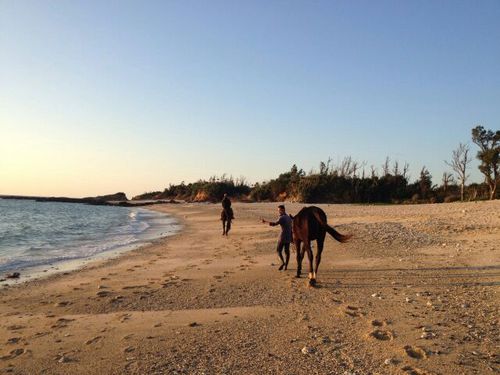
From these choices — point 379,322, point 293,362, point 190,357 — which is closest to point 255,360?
point 293,362

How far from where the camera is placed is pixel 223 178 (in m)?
85.0

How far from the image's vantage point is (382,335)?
5590mm

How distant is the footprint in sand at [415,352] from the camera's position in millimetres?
4891

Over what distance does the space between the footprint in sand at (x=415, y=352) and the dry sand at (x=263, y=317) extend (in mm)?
12

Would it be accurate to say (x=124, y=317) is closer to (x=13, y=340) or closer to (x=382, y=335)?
(x=13, y=340)

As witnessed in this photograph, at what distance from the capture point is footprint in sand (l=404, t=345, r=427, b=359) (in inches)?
193

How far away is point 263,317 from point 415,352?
7.78ft

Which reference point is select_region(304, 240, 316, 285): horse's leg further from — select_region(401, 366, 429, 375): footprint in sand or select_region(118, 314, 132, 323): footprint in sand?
select_region(401, 366, 429, 375): footprint in sand

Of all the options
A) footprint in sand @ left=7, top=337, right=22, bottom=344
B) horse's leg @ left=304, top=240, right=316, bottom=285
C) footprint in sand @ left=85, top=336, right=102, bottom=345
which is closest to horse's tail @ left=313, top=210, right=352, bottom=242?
horse's leg @ left=304, top=240, right=316, bottom=285

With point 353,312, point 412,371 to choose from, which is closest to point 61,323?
point 353,312

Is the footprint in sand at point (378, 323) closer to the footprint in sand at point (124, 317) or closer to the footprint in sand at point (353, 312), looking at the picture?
the footprint in sand at point (353, 312)

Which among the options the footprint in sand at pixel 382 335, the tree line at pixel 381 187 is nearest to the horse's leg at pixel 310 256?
the footprint in sand at pixel 382 335

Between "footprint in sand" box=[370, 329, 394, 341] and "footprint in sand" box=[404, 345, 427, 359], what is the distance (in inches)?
15.0

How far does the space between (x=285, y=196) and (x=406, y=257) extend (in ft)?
156
